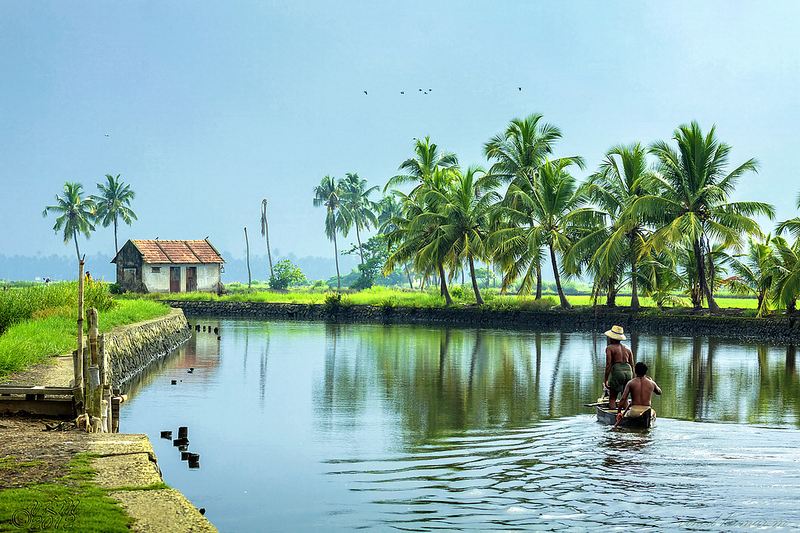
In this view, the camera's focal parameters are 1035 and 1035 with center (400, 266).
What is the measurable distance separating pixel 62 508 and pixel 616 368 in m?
10.8

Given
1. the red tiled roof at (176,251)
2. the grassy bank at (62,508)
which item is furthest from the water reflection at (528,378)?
the red tiled roof at (176,251)

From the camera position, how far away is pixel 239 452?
54.4ft

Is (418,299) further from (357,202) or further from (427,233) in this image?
(357,202)

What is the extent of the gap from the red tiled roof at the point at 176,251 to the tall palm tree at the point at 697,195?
36397mm

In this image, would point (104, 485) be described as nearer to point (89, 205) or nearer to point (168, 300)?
point (168, 300)

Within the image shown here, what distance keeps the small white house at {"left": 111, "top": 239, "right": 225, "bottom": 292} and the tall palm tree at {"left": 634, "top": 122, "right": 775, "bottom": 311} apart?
3645cm

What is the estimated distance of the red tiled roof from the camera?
6725cm

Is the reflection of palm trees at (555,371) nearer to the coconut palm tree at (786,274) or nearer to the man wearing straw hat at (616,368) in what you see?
the man wearing straw hat at (616,368)

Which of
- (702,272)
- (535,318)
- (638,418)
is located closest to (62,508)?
(638,418)

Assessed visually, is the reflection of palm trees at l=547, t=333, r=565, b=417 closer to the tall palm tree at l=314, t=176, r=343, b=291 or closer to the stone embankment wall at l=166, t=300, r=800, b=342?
the stone embankment wall at l=166, t=300, r=800, b=342

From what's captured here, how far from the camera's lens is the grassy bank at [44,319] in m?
20.5

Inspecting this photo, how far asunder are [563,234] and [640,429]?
3004 centimetres

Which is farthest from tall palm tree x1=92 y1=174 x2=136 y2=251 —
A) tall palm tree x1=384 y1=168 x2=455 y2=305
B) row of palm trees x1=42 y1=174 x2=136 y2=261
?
tall palm tree x1=384 y1=168 x2=455 y2=305

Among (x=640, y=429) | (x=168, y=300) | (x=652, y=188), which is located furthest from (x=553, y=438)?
(x=168, y=300)
